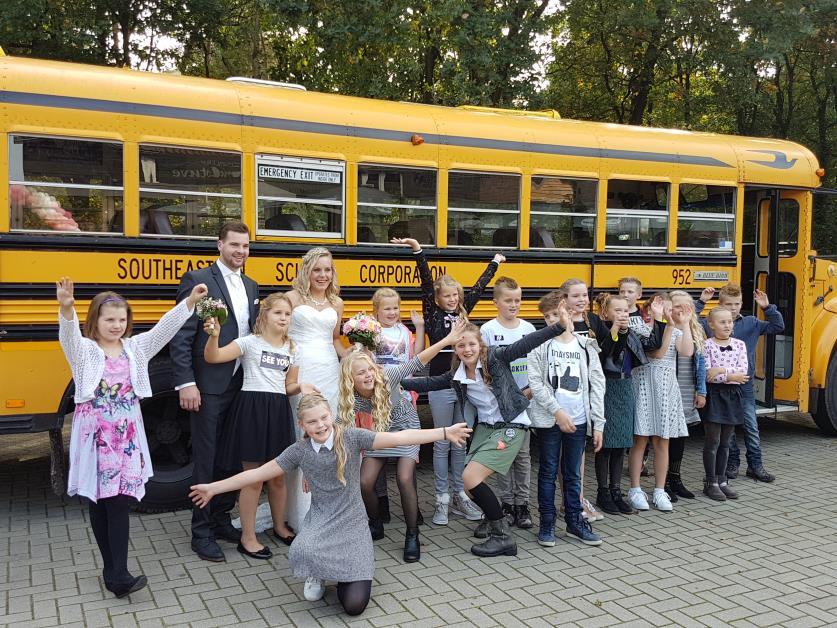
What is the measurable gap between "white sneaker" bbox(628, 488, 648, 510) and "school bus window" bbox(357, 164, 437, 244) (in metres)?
2.40

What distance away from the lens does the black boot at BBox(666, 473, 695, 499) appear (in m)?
5.77

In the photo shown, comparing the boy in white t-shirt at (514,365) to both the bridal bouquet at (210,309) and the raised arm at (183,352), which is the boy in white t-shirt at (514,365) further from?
the raised arm at (183,352)

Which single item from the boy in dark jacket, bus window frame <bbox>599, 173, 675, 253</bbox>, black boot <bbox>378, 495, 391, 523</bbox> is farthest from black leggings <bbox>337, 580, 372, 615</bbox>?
bus window frame <bbox>599, 173, 675, 253</bbox>

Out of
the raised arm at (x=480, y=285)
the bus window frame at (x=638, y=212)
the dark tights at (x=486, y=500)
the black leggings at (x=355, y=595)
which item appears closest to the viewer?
the black leggings at (x=355, y=595)

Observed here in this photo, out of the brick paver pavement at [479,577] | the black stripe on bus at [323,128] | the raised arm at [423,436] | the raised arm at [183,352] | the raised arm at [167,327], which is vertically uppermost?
the black stripe on bus at [323,128]

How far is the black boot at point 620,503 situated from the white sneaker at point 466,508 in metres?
0.99

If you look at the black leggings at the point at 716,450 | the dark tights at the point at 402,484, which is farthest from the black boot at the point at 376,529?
the black leggings at the point at 716,450

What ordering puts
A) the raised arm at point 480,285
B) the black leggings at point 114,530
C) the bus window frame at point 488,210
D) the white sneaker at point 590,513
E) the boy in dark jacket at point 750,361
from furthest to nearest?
1. the boy in dark jacket at point 750,361
2. the bus window frame at point 488,210
3. the raised arm at point 480,285
4. the white sneaker at point 590,513
5. the black leggings at point 114,530

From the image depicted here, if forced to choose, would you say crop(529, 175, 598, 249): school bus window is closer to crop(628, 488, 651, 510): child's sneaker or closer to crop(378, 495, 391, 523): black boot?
crop(628, 488, 651, 510): child's sneaker

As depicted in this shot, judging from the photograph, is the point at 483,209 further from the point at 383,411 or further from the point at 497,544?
the point at 497,544

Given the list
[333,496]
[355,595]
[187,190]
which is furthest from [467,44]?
[355,595]

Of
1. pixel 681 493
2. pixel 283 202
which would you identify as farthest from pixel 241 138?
pixel 681 493

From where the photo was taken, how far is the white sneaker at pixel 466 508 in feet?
17.1

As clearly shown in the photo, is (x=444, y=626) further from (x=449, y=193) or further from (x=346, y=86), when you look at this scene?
(x=346, y=86)
